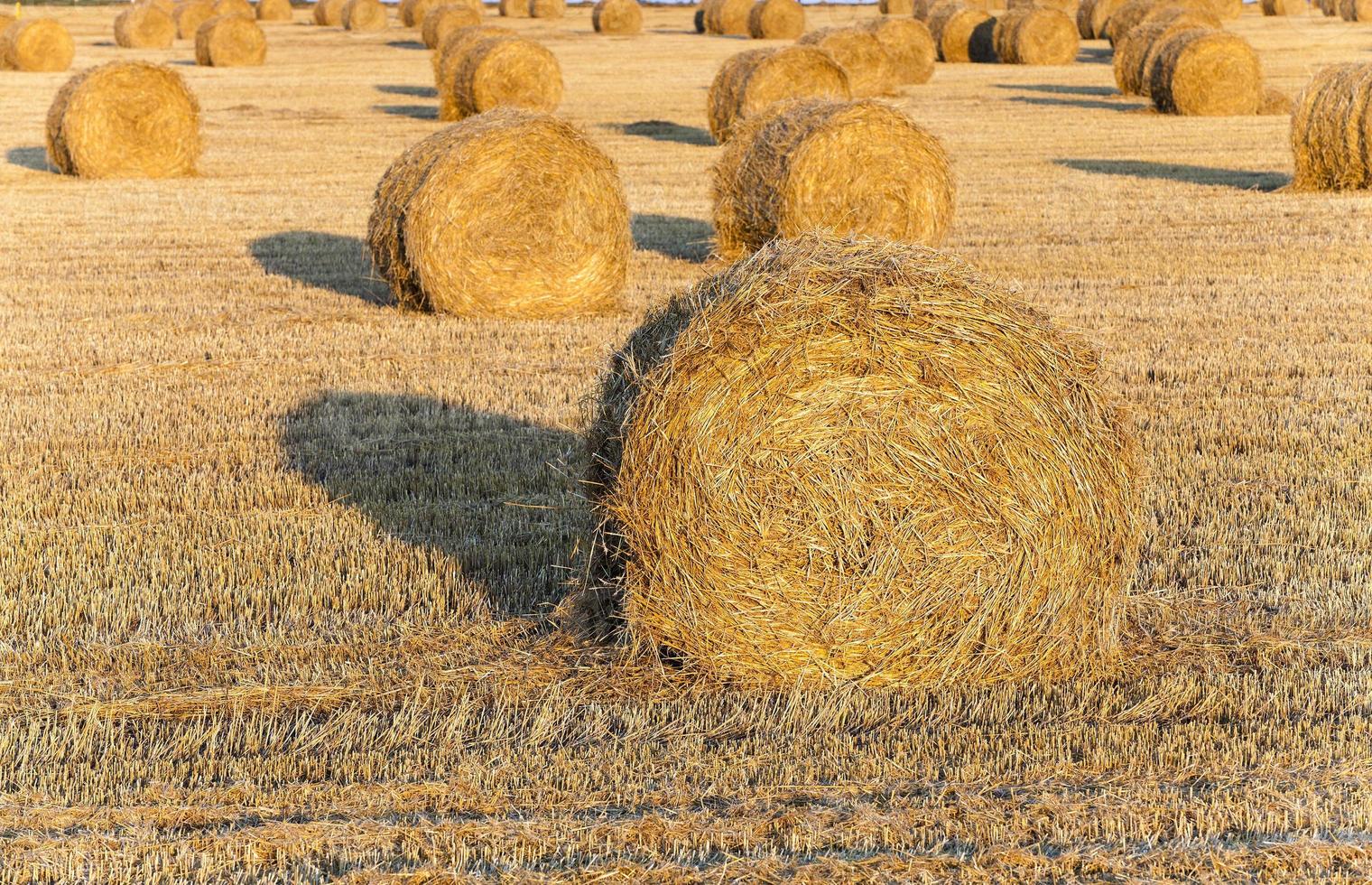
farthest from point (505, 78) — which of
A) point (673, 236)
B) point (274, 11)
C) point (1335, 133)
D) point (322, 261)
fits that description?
point (274, 11)

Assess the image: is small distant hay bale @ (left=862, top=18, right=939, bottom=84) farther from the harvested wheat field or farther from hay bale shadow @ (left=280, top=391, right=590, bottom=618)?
hay bale shadow @ (left=280, top=391, right=590, bottom=618)

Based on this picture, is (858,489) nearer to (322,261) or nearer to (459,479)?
(459,479)

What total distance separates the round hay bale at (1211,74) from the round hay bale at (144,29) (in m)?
29.4

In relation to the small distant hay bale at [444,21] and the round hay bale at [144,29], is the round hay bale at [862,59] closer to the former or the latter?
the small distant hay bale at [444,21]

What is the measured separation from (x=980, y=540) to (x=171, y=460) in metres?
4.37

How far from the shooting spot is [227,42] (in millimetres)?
39781

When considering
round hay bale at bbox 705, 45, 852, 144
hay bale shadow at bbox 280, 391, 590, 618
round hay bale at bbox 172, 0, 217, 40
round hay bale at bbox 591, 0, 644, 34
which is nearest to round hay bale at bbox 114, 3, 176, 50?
round hay bale at bbox 172, 0, 217, 40

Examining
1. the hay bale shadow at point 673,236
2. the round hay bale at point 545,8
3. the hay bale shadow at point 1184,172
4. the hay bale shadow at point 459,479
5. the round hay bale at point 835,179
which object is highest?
the round hay bale at point 545,8

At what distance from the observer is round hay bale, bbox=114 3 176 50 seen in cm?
4494

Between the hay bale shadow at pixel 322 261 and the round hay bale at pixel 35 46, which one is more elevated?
the round hay bale at pixel 35 46

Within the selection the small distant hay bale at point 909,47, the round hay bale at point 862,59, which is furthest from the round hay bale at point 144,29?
the round hay bale at point 862,59

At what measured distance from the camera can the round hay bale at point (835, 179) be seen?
13891 millimetres

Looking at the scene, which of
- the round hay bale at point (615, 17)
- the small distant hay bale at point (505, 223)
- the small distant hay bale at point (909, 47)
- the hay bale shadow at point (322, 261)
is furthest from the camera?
the round hay bale at point (615, 17)

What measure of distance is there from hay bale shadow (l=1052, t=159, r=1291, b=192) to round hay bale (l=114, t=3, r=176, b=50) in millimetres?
31592
